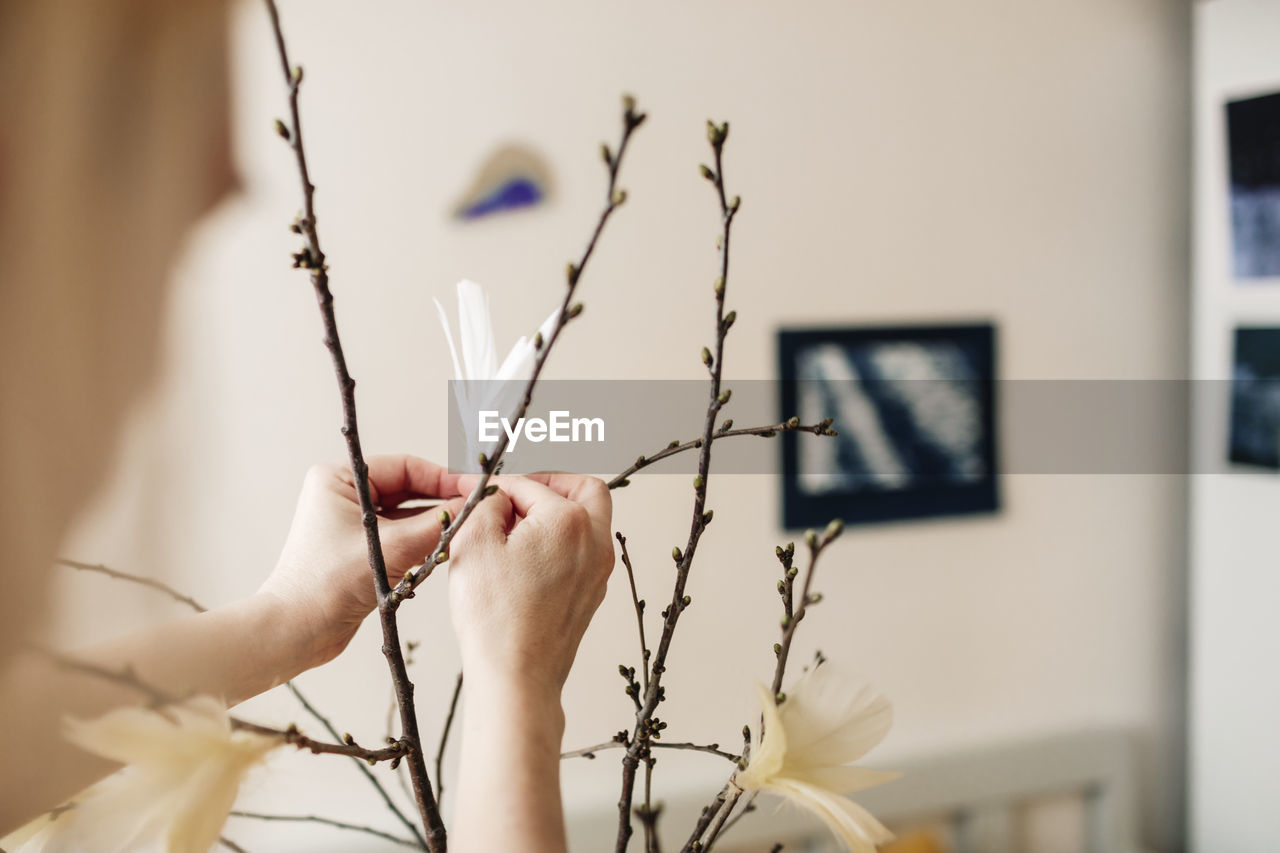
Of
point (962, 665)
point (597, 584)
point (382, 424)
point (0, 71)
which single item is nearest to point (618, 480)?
point (597, 584)

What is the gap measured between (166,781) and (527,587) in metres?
0.21

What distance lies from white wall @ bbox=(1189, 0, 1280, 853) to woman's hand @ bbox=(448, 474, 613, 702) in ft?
5.88

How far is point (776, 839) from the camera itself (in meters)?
1.76

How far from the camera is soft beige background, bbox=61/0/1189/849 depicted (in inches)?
57.3

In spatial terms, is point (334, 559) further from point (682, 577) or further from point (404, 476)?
point (682, 577)

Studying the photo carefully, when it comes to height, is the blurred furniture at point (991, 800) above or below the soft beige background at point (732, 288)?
below

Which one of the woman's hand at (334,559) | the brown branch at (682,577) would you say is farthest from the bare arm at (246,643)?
the brown branch at (682,577)

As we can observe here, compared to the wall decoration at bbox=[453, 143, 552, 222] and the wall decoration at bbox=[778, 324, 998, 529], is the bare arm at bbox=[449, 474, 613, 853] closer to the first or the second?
the wall decoration at bbox=[453, 143, 552, 222]

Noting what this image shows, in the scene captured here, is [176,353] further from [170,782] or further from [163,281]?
[170,782]

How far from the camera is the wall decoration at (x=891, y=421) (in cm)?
176

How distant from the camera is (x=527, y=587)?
52cm

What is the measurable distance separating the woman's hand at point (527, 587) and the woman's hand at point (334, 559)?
0.22 ft

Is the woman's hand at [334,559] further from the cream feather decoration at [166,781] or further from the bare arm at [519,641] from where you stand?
the cream feather decoration at [166,781]

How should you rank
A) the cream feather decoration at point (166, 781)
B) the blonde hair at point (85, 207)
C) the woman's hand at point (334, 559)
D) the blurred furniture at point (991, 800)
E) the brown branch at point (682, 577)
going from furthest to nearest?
the blurred furniture at point (991, 800) → the blonde hair at point (85, 207) → the woman's hand at point (334, 559) → the brown branch at point (682, 577) → the cream feather decoration at point (166, 781)
